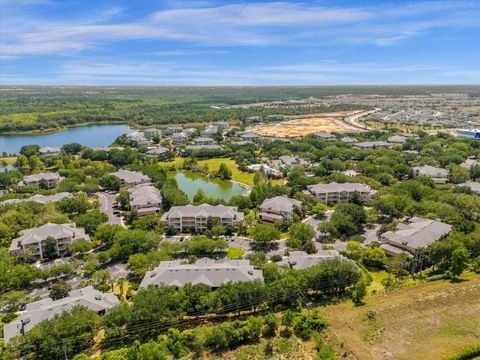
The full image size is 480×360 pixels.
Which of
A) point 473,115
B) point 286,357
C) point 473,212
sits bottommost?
point 286,357

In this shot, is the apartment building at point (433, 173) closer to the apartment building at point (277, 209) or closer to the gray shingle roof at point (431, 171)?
the gray shingle roof at point (431, 171)

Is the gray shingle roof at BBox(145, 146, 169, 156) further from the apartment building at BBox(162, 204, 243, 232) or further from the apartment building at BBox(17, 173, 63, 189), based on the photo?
the apartment building at BBox(162, 204, 243, 232)

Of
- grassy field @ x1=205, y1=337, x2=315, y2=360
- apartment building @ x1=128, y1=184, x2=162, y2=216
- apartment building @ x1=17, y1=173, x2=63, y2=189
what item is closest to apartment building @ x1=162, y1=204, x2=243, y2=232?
apartment building @ x1=128, y1=184, x2=162, y2=216

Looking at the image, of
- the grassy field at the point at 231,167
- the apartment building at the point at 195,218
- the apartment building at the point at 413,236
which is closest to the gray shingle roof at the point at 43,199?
the apartment building at the point at 195,218

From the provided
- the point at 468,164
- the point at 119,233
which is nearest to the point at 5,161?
the point at 119,233

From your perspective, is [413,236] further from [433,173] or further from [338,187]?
[433,173]

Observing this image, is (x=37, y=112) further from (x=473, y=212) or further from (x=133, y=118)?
(x=473, y=212)
